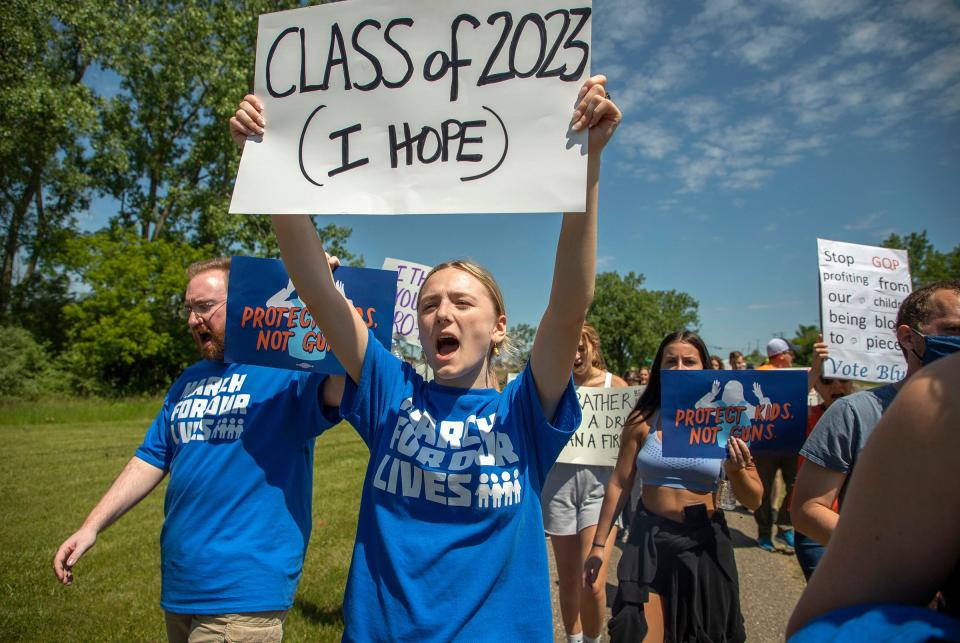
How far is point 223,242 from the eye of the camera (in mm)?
27516

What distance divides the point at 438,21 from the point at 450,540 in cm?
151

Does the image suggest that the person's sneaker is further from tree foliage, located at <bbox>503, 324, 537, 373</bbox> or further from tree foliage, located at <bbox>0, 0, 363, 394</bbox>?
tree foliage, located at <bbox>0, 0, 363, 394</bbox>

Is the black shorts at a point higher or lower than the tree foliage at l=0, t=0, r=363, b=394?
lower

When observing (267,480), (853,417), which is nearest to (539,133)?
(267,480)

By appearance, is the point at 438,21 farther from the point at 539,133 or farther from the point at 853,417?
the point at 853,417

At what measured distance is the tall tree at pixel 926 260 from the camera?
109 feet

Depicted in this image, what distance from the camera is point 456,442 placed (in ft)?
5.79

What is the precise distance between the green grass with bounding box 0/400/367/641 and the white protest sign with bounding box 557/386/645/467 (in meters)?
2.15

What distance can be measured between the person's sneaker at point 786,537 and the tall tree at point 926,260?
106ft

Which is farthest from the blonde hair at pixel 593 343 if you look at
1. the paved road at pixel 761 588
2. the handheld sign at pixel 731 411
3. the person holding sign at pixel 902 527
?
the person holding sign at pixel 902 527

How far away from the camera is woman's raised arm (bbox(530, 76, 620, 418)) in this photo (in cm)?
151

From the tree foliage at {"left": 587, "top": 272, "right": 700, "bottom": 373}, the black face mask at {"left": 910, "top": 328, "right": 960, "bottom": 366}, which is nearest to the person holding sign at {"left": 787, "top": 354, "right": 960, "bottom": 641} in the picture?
the black face mask at {"left": 910, "top": 328, "right": 960, "bottom": 366}

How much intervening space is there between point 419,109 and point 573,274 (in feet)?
2.21

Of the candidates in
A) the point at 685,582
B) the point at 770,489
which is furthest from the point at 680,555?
the point at 770,489
